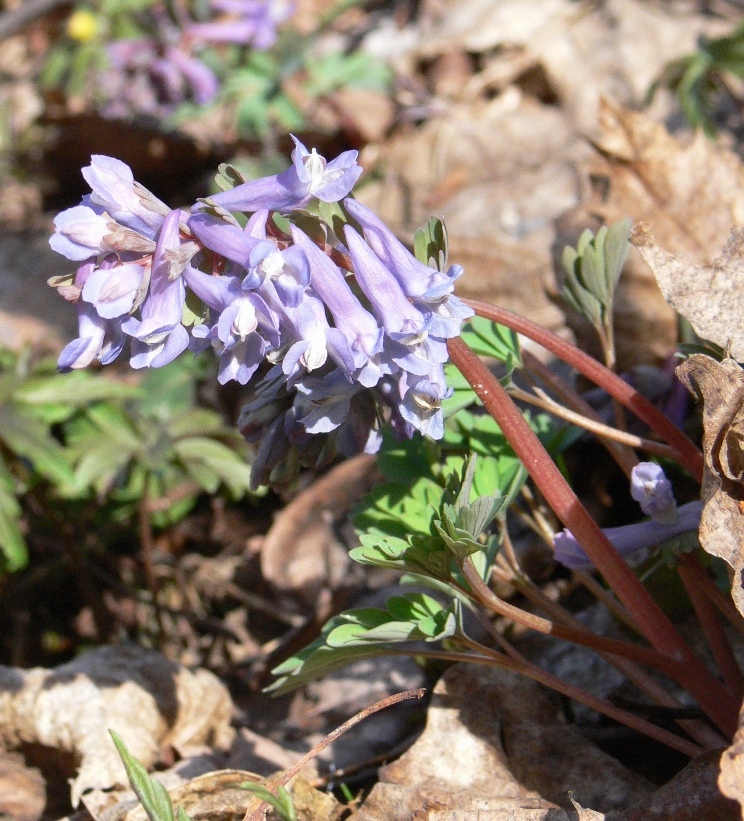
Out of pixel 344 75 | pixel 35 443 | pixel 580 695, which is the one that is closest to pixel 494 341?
pixel 580 695

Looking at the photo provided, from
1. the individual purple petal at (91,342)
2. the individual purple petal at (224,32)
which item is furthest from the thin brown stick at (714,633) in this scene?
the individual purple petal at (224,32)

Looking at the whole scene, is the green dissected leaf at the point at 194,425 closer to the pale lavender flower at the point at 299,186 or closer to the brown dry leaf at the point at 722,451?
the pale lavender flower at the point at 299,186

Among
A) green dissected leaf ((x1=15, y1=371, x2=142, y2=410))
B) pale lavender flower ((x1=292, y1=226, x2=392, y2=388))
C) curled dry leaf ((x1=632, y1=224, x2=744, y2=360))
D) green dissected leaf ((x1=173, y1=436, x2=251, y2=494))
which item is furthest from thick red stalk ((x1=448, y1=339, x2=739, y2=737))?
green dissected leaf ((x1=15, y1=371, x2=142, y2=410))

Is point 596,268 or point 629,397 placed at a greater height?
point 596,268

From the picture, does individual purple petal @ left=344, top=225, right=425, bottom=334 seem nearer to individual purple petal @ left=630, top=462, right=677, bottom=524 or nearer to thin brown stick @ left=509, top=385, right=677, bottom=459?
thin brown stick @ left=509, top=385, right=677, bottom=459

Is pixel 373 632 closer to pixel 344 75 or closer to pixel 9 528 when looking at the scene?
pixel 9 528

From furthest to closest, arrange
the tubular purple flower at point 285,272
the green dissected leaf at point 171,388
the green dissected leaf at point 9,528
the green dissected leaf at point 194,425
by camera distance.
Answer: the green dissected leaf at point 171,388
the green dissected leaf at point 194,425
the green dissected leaf at point 9,528
the tubular purple flower at point 285,272

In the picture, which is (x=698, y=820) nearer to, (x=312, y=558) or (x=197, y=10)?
(x=312, y=558)
